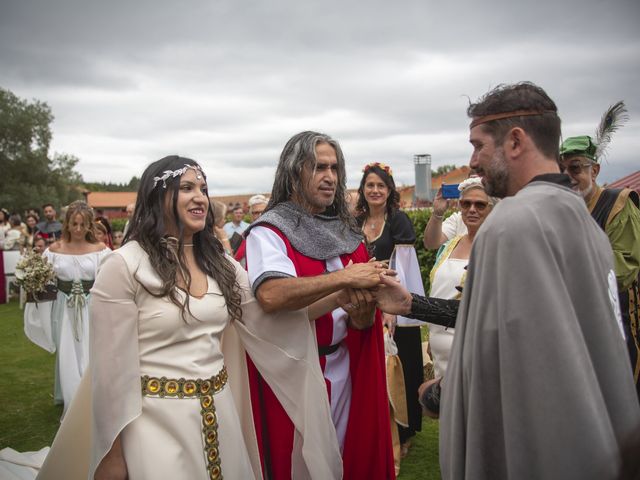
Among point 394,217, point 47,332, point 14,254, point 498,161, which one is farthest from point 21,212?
point 498,161

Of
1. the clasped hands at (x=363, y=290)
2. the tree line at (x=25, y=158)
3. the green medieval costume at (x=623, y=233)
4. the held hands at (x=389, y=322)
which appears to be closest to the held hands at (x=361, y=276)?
the clasped hands at (x=363, y=290)

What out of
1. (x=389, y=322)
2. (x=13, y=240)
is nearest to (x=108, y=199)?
(x=13, y=240)

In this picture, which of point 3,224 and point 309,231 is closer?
point 309,231

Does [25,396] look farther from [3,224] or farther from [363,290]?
[3,224]

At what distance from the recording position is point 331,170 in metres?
3.01

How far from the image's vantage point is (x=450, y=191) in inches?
187

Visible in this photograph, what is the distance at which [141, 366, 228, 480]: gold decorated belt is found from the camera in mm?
2312

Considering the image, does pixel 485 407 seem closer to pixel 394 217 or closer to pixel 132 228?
pixel 132 228

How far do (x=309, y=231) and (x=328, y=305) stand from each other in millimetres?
441

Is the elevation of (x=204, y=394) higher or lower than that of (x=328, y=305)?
lower

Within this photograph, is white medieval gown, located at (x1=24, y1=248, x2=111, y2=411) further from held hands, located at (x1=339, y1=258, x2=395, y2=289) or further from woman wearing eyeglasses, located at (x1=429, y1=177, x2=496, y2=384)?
held hands, located at (x1=339, y1=258, x2=395, y2=289)

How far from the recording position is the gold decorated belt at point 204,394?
231 cm

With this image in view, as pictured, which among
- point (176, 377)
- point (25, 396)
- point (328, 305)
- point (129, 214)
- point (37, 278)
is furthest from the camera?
point (129, 214)

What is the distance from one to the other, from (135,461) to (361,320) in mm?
1381
